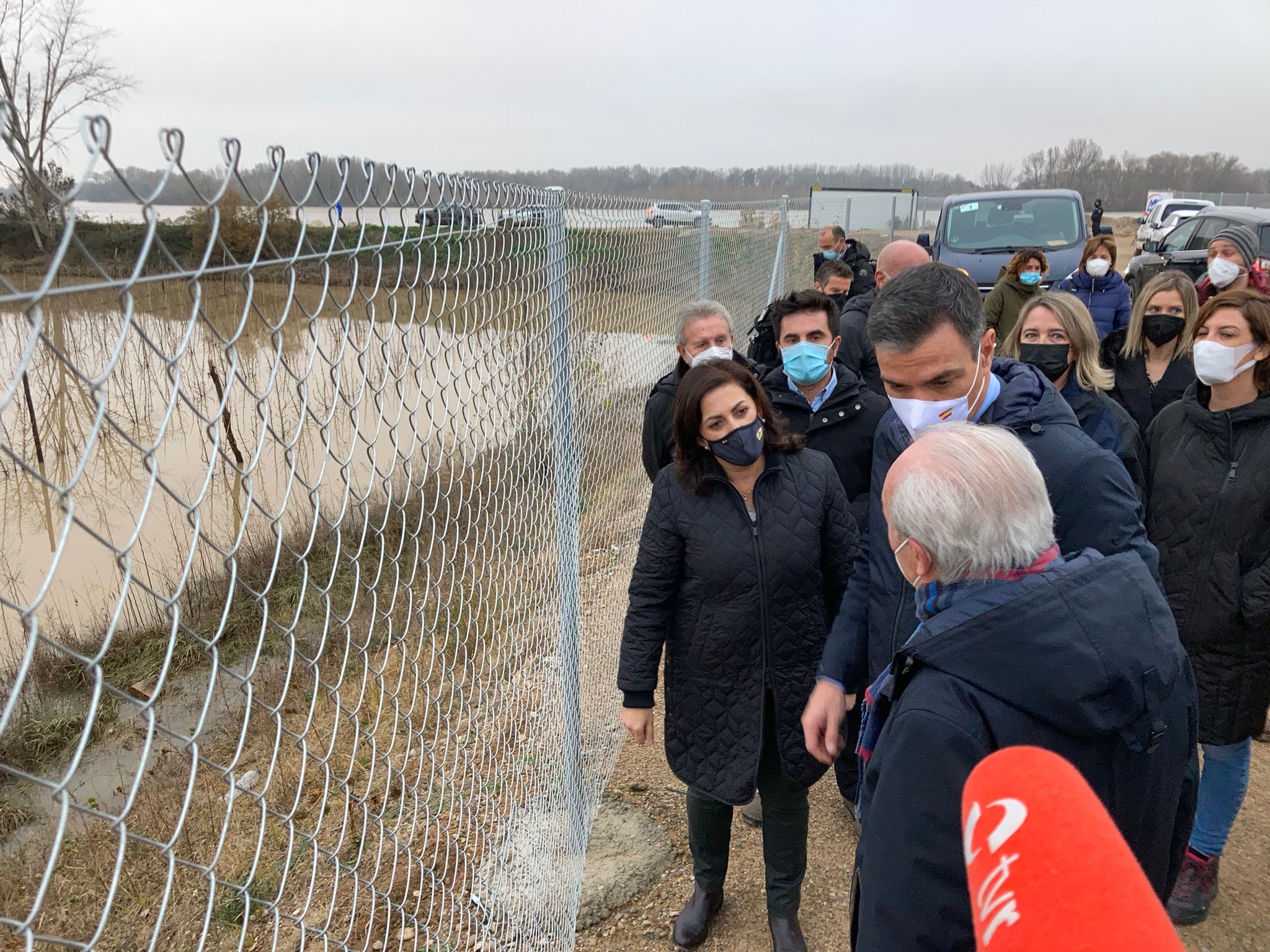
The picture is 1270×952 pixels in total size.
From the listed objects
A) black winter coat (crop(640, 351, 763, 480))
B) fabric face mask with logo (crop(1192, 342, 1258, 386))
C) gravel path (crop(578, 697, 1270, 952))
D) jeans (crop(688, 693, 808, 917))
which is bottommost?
gravel path (crop(578, 697, 1270, 952))

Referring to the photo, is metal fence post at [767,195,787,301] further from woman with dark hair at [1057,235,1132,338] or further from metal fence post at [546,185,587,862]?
metal fence post at [546,185,587,862]

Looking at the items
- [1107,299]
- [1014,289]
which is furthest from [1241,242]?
[1014,289]

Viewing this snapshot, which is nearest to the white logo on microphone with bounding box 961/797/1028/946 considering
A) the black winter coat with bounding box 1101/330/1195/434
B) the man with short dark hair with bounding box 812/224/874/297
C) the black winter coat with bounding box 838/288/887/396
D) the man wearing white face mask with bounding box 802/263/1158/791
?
the man wearing white face mask with bounding box 802/263/1158/791

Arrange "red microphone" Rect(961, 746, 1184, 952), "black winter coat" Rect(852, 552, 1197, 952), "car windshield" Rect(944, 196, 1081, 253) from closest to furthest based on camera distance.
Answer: "red microphone" Rect(961, 746, 1184, 952) → "black winter coat" Rect(852, 552, 1197, 952) → "car windshield" Rect(944, 196, 1081, 253)

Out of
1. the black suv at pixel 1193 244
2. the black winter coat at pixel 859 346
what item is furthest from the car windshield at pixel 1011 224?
the black winter coat at pixel 859 346

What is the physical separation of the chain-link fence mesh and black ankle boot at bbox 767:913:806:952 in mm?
694

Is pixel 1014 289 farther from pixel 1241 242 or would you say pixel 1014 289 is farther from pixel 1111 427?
pixel 1111 427

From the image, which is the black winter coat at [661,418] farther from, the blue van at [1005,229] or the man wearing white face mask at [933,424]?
the blue van at [1005,229]

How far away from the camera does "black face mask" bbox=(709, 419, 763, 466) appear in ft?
8.11

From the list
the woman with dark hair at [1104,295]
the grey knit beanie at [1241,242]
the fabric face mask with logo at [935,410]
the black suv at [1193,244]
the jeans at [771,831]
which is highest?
the black suv at [1193,244]

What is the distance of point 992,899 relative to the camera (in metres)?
0.58

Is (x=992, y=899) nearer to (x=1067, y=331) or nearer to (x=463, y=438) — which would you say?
(x=463, y=438)

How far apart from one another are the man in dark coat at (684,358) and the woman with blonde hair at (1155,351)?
1.89 m

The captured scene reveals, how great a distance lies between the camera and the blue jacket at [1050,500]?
6.23ft
